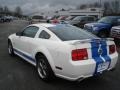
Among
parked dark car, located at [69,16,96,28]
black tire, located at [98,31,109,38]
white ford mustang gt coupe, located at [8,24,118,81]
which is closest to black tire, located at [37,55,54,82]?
white ford mustang gt coupe, located at [8,24,118,81]

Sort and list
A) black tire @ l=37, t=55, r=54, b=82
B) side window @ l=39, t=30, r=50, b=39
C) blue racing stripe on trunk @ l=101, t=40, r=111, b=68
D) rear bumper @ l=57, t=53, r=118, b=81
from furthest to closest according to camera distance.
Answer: side window @ l=39, t=30, r=50, b=39, black tire @ l=37, t=55, r=54, b=82, blue racing stripe on trunk @ l=101, t=40, r=111, b=68, rear bumper @ l=57, t=53, r=118, b=81

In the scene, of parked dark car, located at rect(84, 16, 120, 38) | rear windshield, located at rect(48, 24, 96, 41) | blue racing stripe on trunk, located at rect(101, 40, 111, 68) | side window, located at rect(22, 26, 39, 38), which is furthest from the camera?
parked dark car, located at rect(84, 16, 120, 38)

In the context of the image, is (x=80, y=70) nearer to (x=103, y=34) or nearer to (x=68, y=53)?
(x=68, y=53)

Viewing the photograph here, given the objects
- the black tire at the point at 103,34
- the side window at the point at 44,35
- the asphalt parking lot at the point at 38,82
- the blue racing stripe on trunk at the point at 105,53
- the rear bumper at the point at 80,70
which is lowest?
the asphalt parking lot at the point at 38,82

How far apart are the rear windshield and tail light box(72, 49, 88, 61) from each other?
0.67 m

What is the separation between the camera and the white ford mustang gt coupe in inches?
188

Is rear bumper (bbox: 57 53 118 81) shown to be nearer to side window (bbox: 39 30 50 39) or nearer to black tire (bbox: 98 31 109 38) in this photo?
side window (bbox: 39 30 50 39)

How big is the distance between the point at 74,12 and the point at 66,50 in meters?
89.9

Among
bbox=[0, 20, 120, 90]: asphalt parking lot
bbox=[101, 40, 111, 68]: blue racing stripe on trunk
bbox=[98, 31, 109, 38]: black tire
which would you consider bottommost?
bbox=[0, 20, 120, 90]: asphalt parking lot

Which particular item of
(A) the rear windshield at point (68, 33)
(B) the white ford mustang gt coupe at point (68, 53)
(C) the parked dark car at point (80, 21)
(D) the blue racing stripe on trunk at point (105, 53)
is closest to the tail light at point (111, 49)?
(B) the white ford mustang gt coupe at point (68, 53)

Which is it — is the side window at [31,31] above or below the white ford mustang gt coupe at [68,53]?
above

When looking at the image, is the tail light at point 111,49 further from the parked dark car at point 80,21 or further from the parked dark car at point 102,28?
the parked dark car at point 80,21

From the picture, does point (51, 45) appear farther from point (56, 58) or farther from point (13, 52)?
point (13, 52)

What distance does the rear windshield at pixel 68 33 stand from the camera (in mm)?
5559
